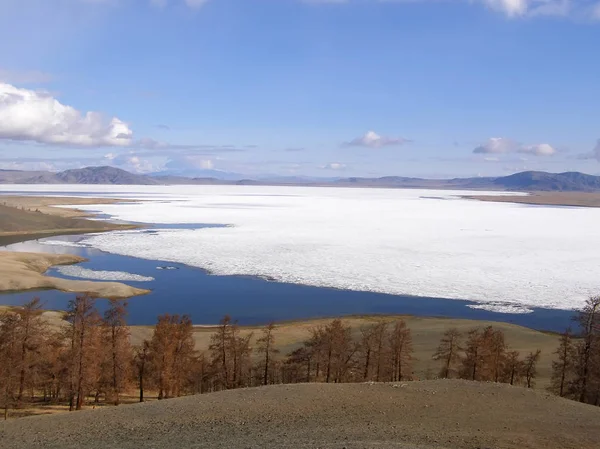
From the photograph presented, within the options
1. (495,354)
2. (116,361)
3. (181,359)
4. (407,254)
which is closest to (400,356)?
(495,354)

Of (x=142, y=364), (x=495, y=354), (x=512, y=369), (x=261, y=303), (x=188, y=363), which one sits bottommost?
(x=261, y=303)

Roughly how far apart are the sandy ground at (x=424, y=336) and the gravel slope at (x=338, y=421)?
10.5m

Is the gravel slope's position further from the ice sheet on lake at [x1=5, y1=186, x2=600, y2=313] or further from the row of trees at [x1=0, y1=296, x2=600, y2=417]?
the ice sheet on lake at [x1=5, y1=186, x2=600, y2=313]

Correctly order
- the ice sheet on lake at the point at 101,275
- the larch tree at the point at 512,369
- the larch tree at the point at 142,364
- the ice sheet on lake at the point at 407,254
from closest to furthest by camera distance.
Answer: the larch tree at the point at 142,364 < the larch tree at the point at 512,369 < the ice sheet on lake at the point at 407,254 < the ice sheet on lake at the point at 101,275

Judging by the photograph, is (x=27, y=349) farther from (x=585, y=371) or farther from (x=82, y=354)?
(x=585, y=371)

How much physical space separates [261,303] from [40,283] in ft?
67.9

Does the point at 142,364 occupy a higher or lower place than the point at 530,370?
lower

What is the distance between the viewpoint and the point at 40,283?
1934 inches

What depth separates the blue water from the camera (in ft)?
133

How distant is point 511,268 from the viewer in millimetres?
51562

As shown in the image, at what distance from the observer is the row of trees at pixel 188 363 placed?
25.0m

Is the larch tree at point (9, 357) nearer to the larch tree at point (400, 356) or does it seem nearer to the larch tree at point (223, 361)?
the larch tree at point (223, 361)

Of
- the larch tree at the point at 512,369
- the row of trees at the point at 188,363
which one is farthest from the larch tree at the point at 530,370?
the larch tree at the point at 512,369

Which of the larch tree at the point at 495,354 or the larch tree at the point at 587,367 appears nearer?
the larch tree at the point at 587,367
